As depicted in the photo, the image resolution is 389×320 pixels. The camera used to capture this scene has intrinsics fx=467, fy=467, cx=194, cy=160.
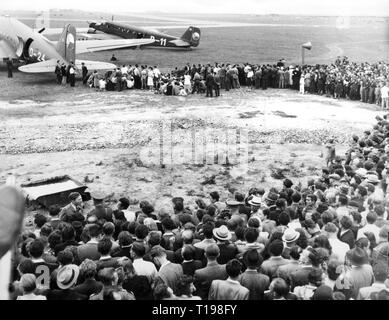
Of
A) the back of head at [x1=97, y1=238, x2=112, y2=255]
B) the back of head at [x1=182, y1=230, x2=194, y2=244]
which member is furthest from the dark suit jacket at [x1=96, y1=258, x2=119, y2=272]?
the back of head at [x1=182, y1=230, x2=194, y2=244]

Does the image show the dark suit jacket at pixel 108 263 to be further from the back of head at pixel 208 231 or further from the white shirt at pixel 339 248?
the white shirt at pixel 339 248

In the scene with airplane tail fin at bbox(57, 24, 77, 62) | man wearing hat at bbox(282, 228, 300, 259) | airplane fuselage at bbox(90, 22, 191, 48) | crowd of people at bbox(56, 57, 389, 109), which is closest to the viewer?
man wearing hat at bbox(282, 228, 300, 259)

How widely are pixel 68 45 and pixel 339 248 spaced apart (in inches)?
841

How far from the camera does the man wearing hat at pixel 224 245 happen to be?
605 centimetres

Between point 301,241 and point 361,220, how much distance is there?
1388mm

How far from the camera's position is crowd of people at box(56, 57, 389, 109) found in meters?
21.4

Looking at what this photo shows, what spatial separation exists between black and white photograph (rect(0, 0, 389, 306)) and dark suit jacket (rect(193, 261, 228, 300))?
1 centimetres

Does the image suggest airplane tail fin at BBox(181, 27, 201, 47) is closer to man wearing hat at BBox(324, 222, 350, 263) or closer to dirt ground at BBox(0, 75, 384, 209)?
dirt ground at BBox(0, 75, 384, 209)

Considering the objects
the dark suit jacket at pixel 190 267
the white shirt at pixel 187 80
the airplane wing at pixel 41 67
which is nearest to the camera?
the dark suit jacket at pixel 190 267

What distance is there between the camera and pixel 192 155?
1381 cm

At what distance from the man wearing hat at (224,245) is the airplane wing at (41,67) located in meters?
19.3

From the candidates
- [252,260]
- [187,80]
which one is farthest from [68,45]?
[252,260]

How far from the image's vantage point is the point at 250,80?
80.3ft

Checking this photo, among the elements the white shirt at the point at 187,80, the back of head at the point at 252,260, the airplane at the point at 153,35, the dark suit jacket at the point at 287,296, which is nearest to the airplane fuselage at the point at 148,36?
the airplane at the point at 153,35
